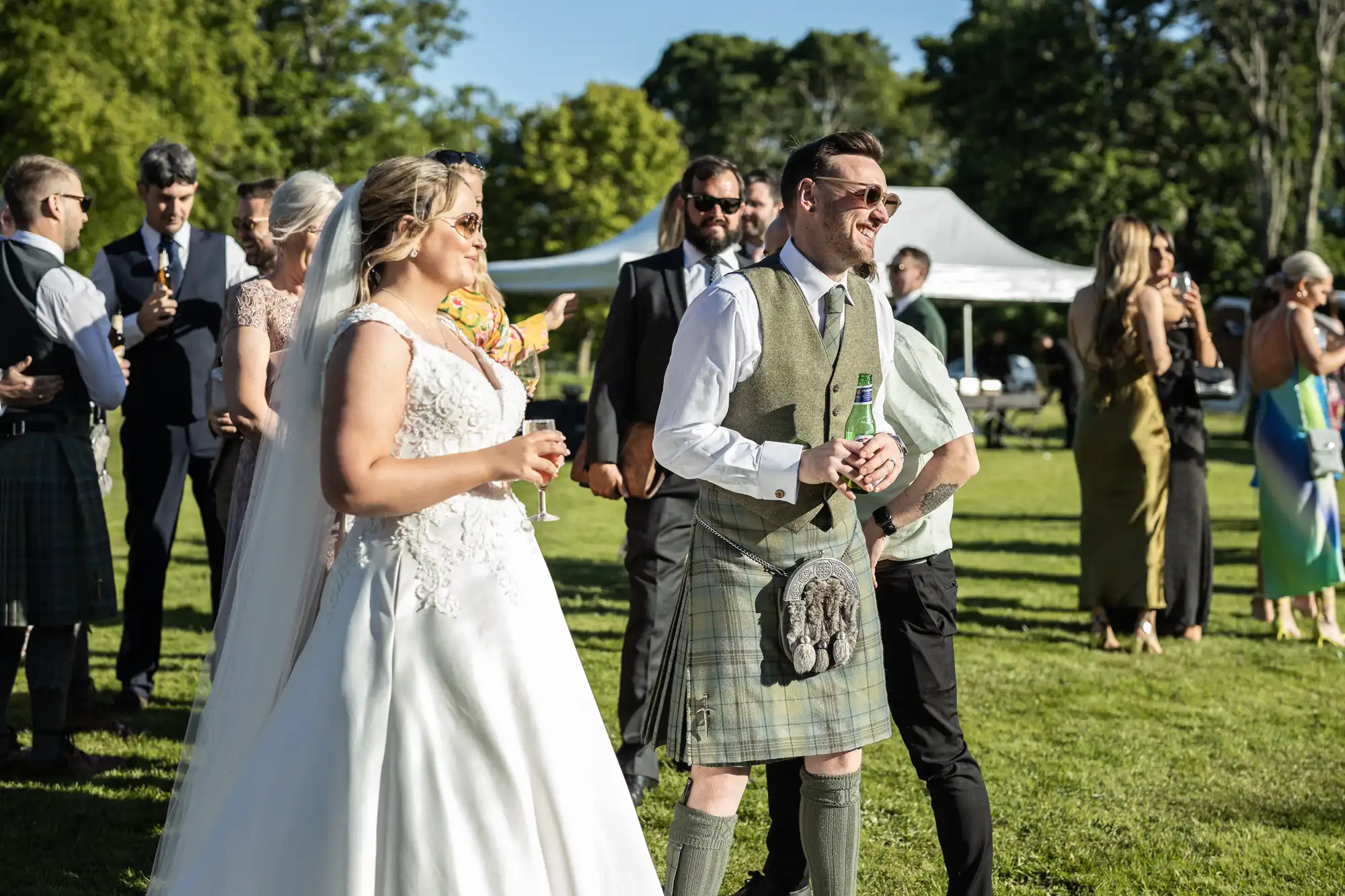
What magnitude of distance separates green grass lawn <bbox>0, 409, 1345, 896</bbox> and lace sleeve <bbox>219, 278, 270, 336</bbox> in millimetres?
1795

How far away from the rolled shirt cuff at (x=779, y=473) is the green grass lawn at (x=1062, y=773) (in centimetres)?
172

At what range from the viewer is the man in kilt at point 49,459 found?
202 inches

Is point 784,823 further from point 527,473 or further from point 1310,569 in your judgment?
point 1310,569

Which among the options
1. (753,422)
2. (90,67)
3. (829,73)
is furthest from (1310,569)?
(829,73)

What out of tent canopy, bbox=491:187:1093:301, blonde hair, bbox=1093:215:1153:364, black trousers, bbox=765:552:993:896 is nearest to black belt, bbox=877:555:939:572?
black trousers, bbox=765:552:993:896

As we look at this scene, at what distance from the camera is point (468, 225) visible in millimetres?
3039

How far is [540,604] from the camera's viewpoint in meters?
2.99

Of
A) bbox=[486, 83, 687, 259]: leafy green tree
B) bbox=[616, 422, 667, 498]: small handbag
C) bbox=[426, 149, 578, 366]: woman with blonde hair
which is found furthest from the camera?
bbox=[486, 83, 687, 259]: leafy green tree

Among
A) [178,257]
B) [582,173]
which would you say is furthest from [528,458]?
[582,173]

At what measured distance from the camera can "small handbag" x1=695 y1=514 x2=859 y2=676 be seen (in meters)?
3.17

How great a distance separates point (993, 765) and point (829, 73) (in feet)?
190

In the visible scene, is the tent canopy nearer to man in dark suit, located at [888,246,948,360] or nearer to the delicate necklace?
man in dark suit, located at [888,246,948,360]

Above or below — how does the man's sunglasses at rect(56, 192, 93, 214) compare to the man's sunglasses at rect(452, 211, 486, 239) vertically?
above

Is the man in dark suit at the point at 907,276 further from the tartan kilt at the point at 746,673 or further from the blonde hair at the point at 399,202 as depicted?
the blonde hair at the point at 399,202
